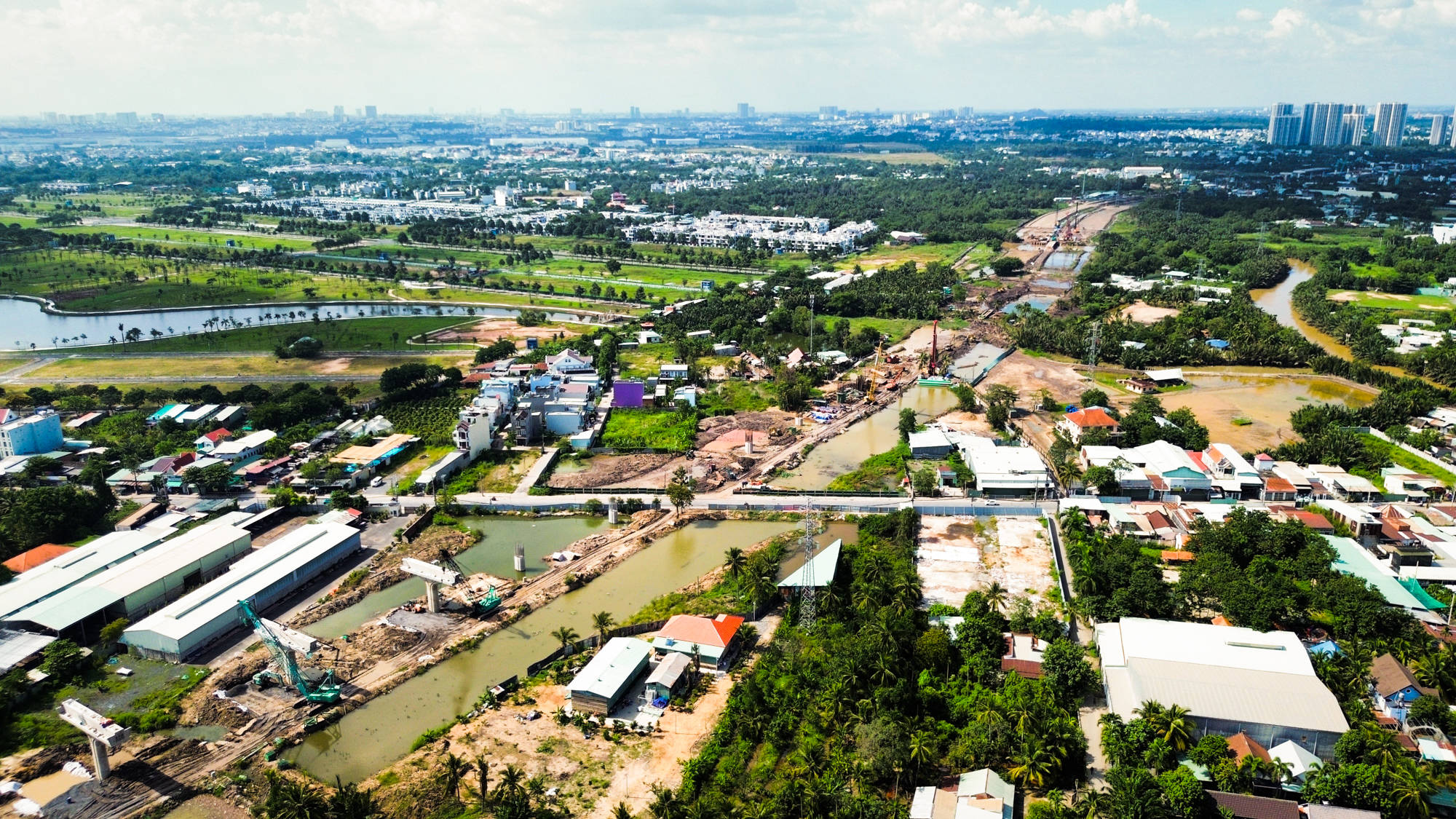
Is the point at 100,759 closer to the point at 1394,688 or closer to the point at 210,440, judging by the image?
the point at 210,440

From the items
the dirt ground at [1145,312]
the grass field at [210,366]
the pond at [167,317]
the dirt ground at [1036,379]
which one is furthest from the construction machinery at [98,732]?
the dirt ground at [1145,312]

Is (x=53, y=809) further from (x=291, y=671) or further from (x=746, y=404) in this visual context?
(x=746, y=404)

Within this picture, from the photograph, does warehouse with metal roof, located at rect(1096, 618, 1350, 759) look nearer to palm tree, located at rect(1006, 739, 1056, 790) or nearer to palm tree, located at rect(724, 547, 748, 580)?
palm tree, located at rect(1006, 739, 1056, 790)

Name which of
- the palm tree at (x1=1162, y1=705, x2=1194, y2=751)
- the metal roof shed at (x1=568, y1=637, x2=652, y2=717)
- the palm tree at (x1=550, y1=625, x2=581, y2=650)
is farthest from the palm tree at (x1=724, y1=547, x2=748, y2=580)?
the palm tree at (x1=1162, y1=705, x2=1194, y2=751)

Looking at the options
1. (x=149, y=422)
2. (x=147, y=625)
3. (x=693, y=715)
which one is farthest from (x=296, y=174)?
(x=693, y=715)

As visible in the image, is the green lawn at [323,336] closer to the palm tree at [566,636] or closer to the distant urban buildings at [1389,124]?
the palm tree at [566,636]

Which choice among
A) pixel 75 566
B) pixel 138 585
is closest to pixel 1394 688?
pixel 138 585
